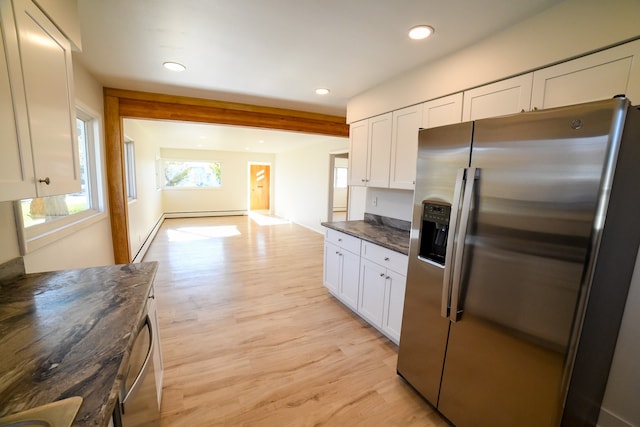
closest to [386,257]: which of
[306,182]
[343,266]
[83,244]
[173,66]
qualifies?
[343,266]

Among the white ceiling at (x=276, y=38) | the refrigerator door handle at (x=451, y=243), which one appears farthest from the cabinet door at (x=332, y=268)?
the white ceiling at (x=276, y=38)

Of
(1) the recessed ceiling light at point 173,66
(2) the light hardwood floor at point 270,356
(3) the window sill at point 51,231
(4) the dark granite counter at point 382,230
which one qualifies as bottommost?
(2) the light hardwood floor at point 270,356

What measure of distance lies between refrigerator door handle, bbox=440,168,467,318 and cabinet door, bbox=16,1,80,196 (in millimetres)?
1958

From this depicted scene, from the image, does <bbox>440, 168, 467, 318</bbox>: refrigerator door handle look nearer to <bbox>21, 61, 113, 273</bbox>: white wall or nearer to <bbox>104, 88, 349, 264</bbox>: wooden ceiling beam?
<bbox>21, 61, 113, 273</bbox>: white wall

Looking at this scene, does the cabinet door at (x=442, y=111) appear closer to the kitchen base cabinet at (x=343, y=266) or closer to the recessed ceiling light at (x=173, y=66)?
the kitchen base cabinet at (x=343, y=266)

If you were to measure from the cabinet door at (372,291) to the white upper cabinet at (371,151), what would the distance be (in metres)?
0.86

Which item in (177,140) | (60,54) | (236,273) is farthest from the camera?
(177,140)

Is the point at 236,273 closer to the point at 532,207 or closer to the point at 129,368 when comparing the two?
the point at 129,368

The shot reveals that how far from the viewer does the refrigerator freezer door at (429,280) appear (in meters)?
1.52

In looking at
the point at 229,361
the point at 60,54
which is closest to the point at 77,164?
the point at 60,54

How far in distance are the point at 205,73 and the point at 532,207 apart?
2.84 meters

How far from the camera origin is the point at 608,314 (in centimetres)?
132

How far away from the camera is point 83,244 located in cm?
237

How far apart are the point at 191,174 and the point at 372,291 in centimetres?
819
